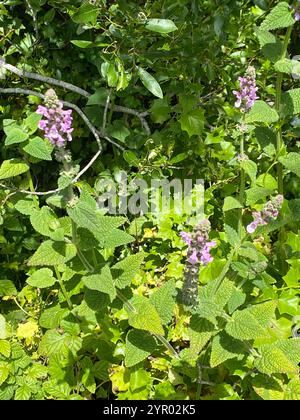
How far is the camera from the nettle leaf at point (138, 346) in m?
1.66

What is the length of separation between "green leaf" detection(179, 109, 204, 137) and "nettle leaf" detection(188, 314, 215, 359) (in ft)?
3.33

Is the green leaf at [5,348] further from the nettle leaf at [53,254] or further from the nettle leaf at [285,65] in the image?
the nettle leaf at [285,65]

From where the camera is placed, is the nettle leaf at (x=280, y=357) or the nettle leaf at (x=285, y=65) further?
the nettle leaf at (x=285, y=65)

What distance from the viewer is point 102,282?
153cm

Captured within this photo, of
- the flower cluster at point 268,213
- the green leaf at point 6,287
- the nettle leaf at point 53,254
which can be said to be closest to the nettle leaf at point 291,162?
the flower cluster at point 268,213

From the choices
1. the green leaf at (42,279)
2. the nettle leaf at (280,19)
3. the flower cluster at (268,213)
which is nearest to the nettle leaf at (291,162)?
the flower cluster at (268,213)

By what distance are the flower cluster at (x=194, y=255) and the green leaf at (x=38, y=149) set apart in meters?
0.58

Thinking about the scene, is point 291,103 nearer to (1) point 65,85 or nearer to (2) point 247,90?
(2) point 247,90

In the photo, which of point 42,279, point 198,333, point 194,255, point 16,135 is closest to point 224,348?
point 198,333

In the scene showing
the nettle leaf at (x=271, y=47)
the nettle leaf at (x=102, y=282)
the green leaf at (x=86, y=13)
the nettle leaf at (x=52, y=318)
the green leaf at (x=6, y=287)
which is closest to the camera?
the nettle leaf at (x=102, y=282)

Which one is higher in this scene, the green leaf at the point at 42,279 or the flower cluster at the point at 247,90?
the flower cluster at the point at 247,90

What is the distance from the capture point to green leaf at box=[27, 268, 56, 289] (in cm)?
191

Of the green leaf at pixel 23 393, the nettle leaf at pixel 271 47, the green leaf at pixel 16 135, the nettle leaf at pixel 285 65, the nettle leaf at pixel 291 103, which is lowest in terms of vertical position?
the green leaf at pixel 23 393

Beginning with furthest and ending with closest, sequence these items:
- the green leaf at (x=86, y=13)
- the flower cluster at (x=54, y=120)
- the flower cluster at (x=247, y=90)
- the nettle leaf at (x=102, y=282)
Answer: the green leaf at (x=86, y=13), the flower cluster at (x=247, y=90), the nettle leaf at (x=102, y=282), the flower cluster at (x=54, y=120)
